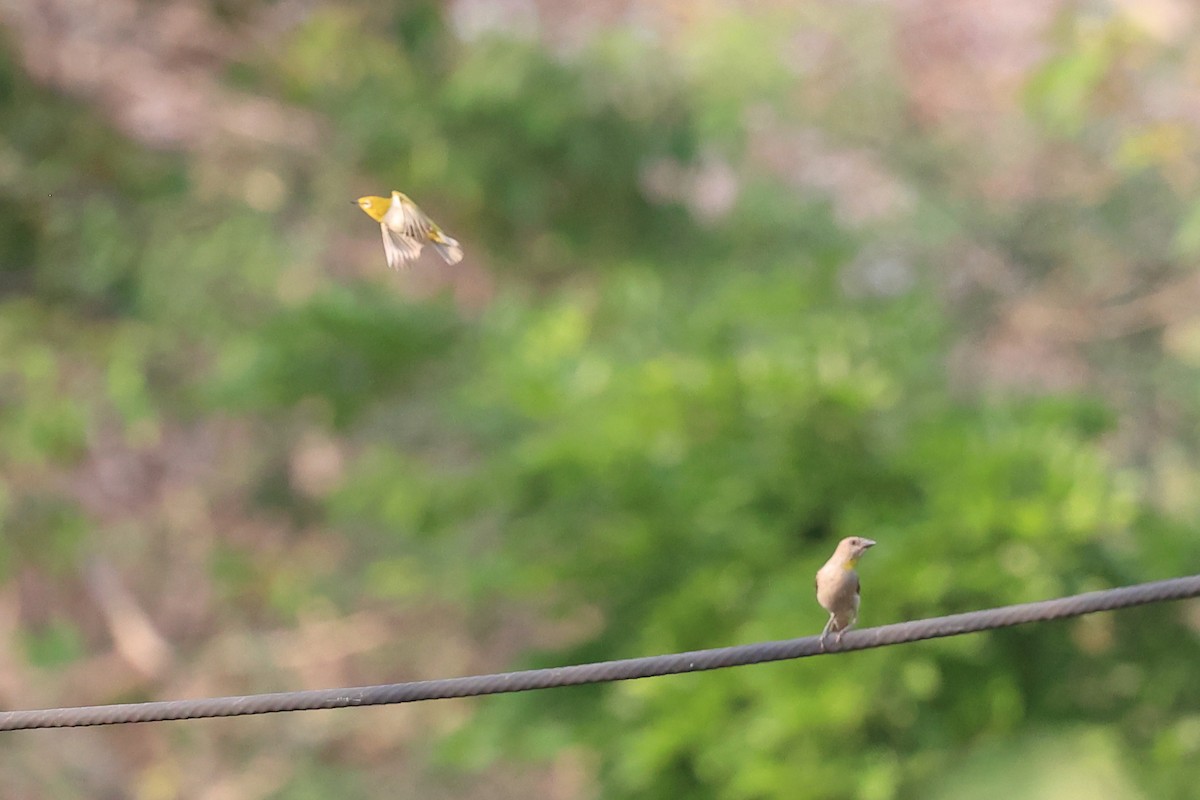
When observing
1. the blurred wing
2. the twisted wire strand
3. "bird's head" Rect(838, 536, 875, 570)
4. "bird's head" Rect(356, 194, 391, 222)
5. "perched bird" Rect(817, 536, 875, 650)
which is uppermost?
"bird's head" Rect(356, 194, 391, 222)

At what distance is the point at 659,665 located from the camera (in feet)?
5.48

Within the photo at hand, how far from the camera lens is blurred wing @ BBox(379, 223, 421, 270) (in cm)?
158

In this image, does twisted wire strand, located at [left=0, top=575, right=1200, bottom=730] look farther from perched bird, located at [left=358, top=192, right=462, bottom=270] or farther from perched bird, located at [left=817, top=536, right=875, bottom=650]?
perched bird, located at [left=358, top=192, right=462, bottom=270]

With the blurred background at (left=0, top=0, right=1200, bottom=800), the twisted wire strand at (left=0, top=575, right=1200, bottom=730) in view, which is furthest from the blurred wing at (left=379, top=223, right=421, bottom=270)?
the blurred background at (left=0, top=0, right=1200, bottom=800)

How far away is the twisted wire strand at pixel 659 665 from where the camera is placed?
1598mm

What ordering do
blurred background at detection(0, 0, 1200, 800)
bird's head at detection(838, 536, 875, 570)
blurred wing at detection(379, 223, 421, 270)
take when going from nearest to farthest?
blurred wing at detection(379, 223, 421, 270) → bird's head at detection(838, 536, 875, 570) → blurred background at detection(0, 0, 1200, 800)

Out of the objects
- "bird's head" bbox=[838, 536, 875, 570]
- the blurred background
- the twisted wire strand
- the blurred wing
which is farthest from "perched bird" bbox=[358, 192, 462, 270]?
the blurred background

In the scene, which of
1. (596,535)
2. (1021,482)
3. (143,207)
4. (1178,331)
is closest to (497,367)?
(596,535)

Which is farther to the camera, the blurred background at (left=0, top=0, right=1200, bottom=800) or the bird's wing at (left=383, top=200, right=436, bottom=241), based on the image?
the blurred background at (left=0, top=0, right=1200, bottom=800)

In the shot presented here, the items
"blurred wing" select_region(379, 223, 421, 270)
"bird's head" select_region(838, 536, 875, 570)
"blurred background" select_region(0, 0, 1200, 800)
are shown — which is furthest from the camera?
"blurred background" select_region(0, 0, 1200, 800)

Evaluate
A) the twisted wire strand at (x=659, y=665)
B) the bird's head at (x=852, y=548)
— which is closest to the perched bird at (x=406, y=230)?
the twisted wire strand at (x=659, y=665)

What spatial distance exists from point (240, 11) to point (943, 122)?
16.7ft

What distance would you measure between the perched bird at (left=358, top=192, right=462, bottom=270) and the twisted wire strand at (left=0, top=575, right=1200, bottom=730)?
55 centimetres

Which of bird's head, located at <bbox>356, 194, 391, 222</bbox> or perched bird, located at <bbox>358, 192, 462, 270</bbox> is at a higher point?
bird's head, located at <bbox>356, 194, 391, 222</bbox>
